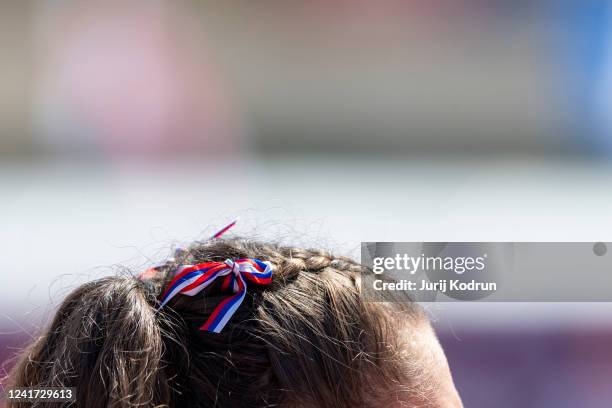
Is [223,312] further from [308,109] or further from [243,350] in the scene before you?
[308,109]

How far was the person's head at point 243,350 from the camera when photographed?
2.06 ft

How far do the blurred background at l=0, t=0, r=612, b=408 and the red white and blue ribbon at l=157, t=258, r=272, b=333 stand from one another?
1770 millimetres

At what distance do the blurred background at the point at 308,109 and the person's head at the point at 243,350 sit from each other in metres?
1.75

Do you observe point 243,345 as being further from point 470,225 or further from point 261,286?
point 470,225

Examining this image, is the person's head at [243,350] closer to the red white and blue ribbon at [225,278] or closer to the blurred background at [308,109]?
the red white and blue ribbon at [225,278]

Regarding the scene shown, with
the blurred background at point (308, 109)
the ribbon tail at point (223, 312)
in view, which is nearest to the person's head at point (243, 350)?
the ribbon tail at point (223, 312)

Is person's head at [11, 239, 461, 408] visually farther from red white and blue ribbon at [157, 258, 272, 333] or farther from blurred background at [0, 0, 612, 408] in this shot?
blurred background at [0, 0, 612, 408]

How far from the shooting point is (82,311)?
675 mm

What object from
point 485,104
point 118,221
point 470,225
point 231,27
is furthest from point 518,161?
point 118,221

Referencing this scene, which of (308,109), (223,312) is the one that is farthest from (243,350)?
(308,109)

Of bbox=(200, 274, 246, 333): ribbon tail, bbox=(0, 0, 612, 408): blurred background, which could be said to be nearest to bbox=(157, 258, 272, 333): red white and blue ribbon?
bbox=(200, 274, 246, 333): ribbon tail

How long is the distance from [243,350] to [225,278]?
3.4 inches

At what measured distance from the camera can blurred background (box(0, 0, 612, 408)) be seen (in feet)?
10.8

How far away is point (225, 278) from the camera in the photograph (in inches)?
27.3
